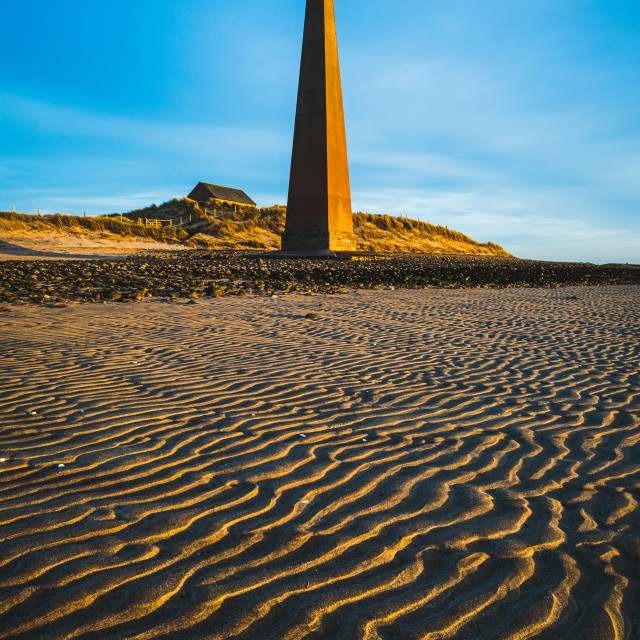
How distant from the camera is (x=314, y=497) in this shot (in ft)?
9.09

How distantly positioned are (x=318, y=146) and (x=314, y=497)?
24.6 meters

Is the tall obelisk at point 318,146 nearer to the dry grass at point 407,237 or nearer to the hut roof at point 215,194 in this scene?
the dry grass at point 407,237

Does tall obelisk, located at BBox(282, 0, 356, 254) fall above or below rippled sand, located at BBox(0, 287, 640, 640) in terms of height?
above

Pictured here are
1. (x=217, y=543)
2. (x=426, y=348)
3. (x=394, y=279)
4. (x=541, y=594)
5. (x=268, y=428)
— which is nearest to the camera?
(x=541, y=594)

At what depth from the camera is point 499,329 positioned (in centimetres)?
855

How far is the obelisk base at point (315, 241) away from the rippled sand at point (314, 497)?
20214 millimetres

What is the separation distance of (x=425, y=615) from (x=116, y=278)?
1444cm

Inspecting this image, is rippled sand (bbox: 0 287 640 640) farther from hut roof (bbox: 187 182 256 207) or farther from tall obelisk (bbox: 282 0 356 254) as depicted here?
hut roof (bbox: 187 182 256 207)

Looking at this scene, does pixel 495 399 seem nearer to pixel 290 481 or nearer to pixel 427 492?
pixel 427 492

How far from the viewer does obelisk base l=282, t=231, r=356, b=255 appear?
84.5 ft

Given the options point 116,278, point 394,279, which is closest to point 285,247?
point 394,279

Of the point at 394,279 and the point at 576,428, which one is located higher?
the point at 394,279

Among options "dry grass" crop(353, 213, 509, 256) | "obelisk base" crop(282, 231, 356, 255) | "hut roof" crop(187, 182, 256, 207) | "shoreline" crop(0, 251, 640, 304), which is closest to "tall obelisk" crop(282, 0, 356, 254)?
"obelisk base" crop(282, 231, 356, 255)

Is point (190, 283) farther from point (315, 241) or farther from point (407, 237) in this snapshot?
point (407, 237)
